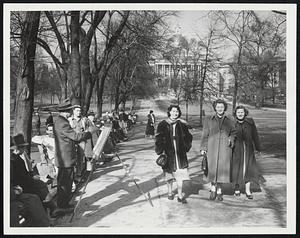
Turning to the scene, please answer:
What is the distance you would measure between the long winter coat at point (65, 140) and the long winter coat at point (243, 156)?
2559 mm

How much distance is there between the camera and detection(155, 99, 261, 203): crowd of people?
6.30 meters

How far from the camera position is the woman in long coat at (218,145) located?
253 inches

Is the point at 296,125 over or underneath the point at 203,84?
underneath

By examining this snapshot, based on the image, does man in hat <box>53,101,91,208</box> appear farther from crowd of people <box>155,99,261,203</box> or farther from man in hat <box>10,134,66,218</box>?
crowd of people <box>155,99,261,203</box>

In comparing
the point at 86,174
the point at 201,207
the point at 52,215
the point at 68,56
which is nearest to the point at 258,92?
the point at 68,56

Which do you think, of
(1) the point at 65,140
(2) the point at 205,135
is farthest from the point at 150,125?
(1) the point at 65,140

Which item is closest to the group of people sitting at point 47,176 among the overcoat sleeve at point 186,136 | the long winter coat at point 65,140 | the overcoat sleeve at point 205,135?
the long winter coat at point 65,140

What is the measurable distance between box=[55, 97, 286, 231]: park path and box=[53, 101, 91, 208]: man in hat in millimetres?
355

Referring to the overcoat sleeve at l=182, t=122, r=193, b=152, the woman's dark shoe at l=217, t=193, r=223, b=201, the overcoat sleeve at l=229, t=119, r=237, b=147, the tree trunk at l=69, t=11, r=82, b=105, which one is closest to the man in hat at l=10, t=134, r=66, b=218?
the overcoat sleeve at l=182, t=122, r=193, b=152

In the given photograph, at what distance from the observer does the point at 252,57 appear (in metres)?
11.5

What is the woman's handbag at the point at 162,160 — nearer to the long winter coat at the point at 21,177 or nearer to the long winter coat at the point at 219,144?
the long winter coat at the point at 219,144

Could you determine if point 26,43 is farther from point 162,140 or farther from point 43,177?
point 162,140

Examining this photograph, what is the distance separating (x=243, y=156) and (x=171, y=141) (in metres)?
1.32

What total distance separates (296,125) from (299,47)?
1151mm
